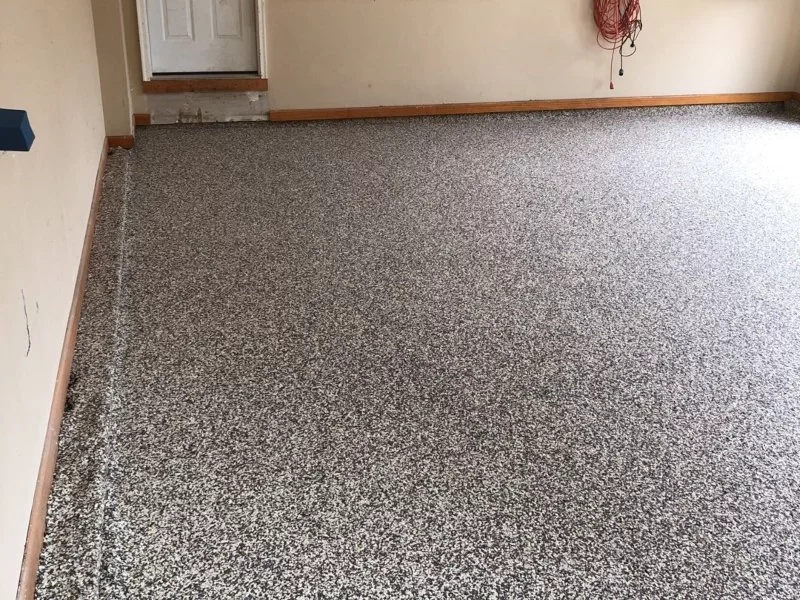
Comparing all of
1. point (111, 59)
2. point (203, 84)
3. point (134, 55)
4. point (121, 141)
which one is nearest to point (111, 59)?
point (111, 59)

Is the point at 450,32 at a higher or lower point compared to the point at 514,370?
higher

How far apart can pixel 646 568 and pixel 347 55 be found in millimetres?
3725

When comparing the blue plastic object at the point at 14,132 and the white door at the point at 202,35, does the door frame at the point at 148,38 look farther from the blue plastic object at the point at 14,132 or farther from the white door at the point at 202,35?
the blue plastic object at the point at 14,132

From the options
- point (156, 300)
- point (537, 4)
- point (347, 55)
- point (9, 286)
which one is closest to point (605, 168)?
point (537, 4)

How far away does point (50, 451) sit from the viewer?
182 cm

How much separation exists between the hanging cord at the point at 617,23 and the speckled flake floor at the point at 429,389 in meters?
1.42

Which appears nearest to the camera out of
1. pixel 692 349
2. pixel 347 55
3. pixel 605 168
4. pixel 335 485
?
pixel 335 485

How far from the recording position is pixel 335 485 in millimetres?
1799

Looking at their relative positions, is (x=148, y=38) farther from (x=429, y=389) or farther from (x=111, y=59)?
(x=429, y=389)

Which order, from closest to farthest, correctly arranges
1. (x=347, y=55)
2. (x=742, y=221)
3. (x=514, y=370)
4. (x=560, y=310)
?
(x=514, y=370), (x=560, y=310), (x=742, y=221), (x=347, y=55)

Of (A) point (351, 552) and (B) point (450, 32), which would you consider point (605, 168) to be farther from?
(A) point (351, 552)

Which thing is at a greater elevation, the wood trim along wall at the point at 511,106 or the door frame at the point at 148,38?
the door frame at the point at 148,38

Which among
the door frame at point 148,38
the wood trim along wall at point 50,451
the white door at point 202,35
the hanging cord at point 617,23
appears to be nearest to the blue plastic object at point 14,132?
the wood trim along wall at point 50,451

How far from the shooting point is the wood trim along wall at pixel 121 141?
403cm
